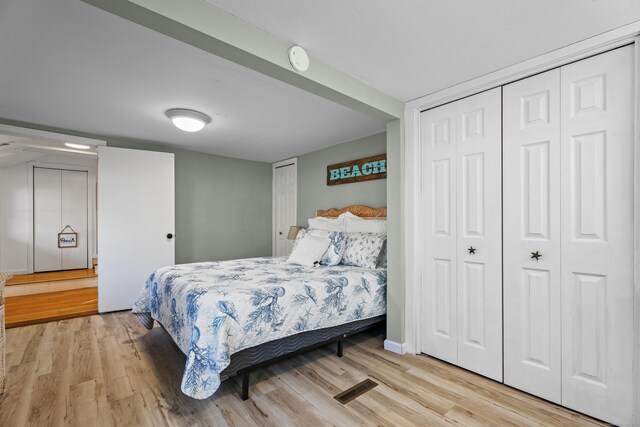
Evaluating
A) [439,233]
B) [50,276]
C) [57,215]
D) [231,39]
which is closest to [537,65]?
[439,233]

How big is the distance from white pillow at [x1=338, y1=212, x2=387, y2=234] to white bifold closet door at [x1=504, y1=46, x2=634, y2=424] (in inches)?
55.4

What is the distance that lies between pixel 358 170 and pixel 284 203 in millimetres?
1858

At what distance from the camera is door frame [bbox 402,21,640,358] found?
5.40 feet

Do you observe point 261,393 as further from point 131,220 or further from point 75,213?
point 75,213

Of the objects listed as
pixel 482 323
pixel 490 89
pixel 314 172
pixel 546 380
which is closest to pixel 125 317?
pixel 314 172

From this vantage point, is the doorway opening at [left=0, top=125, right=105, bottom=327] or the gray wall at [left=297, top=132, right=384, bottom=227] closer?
the gray wall at [left=297, top=132, right=384, bottom=227]

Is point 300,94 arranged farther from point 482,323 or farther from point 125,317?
point 125,317

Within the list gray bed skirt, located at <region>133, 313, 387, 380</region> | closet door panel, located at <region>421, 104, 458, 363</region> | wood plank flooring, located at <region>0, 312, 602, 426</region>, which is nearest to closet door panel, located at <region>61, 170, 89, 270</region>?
wood plank flooring, located at <region>0, 312, 602, 426</region>

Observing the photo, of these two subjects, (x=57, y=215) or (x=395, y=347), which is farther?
(x=57, y=215)

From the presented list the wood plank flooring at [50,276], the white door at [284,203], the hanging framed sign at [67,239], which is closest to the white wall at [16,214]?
the wood plank flooring at [50,276]

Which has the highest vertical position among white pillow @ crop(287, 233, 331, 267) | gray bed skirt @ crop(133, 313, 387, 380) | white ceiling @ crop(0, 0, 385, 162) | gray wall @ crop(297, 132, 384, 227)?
white ceiling @ crop(0, 0, 385, 162)

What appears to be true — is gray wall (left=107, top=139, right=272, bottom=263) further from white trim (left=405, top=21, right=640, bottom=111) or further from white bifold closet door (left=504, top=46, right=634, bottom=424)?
white bifold closet door (left=504, top=46, right=634, bottom=424)

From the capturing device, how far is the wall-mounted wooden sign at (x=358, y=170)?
373 centimetres

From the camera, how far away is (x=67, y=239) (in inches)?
257
